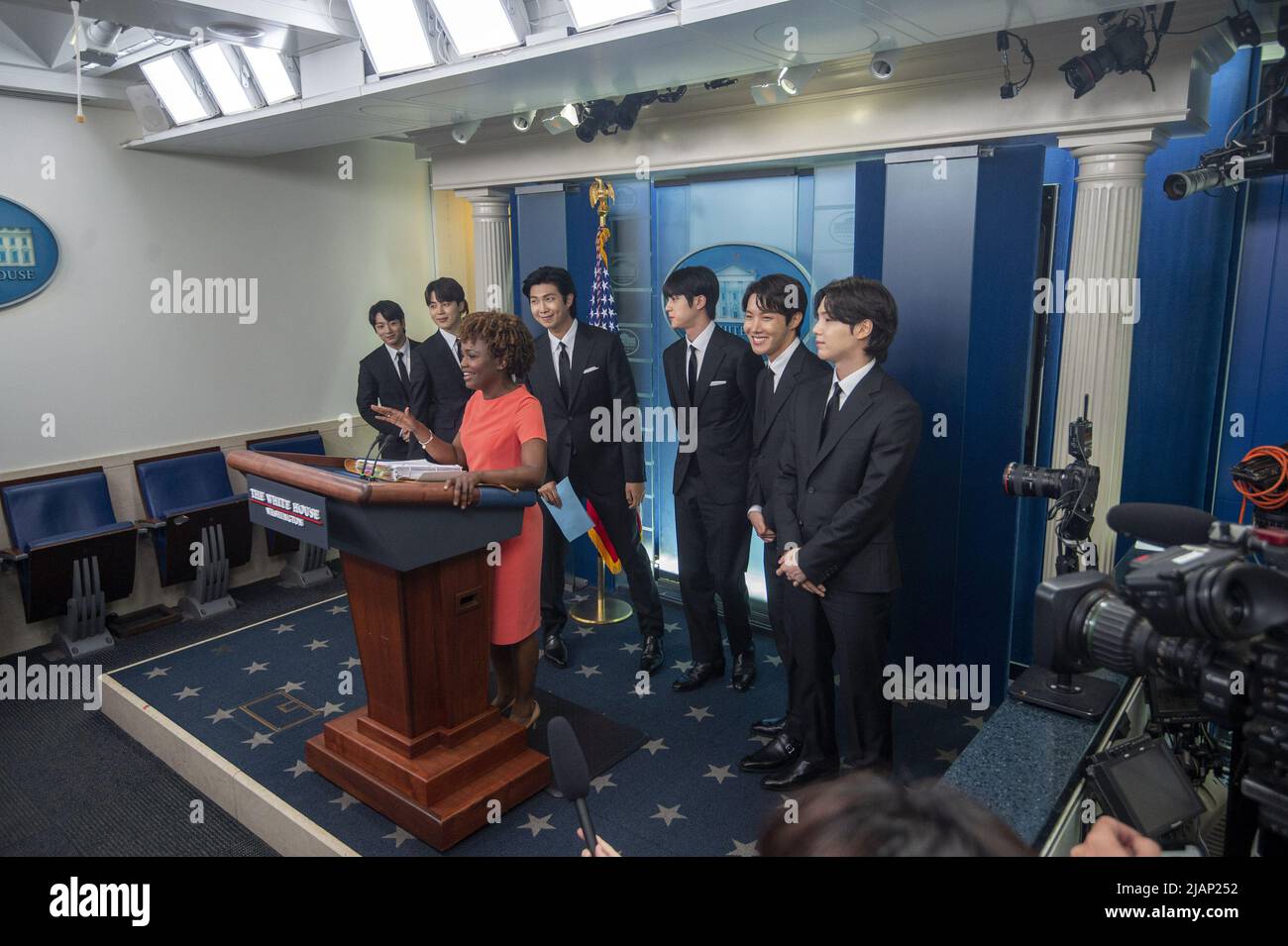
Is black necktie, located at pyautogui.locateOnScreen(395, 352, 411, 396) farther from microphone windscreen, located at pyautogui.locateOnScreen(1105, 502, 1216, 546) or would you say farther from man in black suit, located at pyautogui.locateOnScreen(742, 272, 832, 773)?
microphone windscreen, located at pyautogui.locateOnScreen(1105, 502, 1216, 546)

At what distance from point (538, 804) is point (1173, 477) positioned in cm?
317

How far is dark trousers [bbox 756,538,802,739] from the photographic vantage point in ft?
11.4

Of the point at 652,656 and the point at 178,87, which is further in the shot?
the point at 178,87

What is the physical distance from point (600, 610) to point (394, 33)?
10.6 feet

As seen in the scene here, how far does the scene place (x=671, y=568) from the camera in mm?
5582

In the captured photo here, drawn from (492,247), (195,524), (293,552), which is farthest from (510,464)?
(293,552)

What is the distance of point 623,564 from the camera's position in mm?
4586

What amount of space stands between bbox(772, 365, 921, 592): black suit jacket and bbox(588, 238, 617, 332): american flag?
211 centimetres

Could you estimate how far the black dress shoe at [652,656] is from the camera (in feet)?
14.8

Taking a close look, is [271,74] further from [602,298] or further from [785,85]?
[785,85]

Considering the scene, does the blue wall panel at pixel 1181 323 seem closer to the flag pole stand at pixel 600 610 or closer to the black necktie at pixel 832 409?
the black necktie at pixel 832 409

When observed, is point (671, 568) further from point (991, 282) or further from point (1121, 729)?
point (1121, 729)

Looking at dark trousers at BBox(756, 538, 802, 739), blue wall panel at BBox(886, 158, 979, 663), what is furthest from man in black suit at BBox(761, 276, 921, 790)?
blue wall panel at BBox(886, 158, 979, 663)
